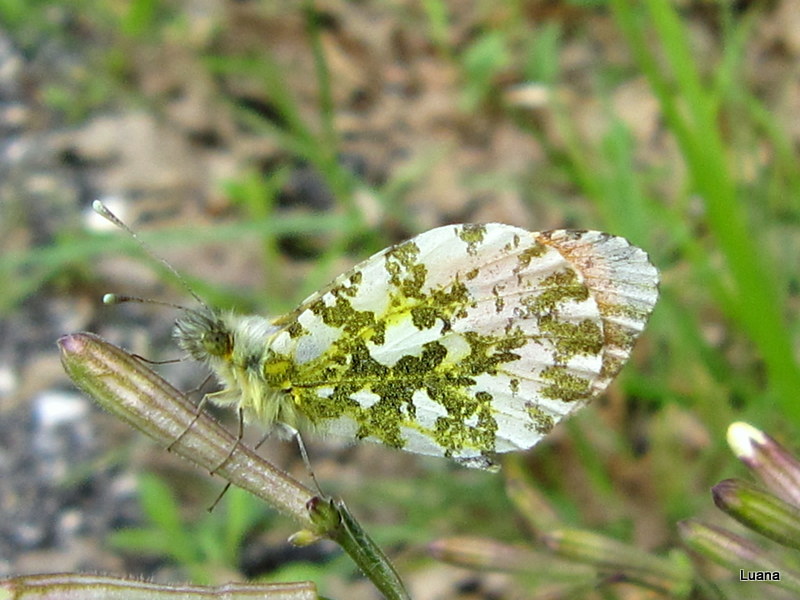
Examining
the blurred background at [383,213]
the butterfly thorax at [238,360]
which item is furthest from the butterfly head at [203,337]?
the blurred background at [383,213]

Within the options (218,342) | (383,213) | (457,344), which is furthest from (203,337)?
(383,213)

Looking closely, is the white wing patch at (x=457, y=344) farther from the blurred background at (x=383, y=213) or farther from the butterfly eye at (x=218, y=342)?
the blurred background at (x=383, y=213)

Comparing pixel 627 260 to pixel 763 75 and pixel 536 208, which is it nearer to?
pixel 536 208

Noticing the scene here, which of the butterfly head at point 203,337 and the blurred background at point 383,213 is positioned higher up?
the blurred background at point 383,213

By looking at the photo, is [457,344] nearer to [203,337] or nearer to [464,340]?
[464,340]

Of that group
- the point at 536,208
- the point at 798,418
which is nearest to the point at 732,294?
the point at 798,418
